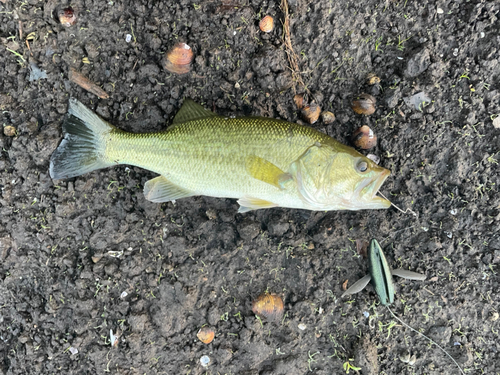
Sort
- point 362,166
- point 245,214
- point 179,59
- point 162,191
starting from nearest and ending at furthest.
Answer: point 362,166 → point 162,191 → point 179,59 → point 245,214

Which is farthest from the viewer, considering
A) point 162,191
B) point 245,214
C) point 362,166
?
point 245,214

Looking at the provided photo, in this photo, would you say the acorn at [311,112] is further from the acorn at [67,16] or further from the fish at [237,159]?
the acorn at [67,16]

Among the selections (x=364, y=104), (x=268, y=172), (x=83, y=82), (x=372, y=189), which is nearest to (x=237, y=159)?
(x=268, y=172)

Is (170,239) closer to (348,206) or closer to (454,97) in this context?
(348,206)

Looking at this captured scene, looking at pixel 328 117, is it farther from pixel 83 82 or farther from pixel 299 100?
pixel 83 82

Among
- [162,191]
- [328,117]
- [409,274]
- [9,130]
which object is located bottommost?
[409,274]

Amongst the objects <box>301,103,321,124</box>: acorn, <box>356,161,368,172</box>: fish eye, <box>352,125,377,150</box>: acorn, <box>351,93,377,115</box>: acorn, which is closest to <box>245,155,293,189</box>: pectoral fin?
<box>356,161,368,172</box>: fish eye

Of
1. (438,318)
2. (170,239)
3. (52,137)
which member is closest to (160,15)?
(52,137)
